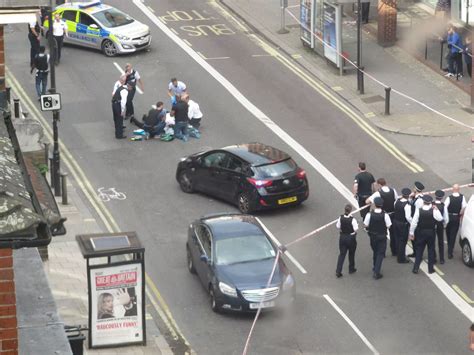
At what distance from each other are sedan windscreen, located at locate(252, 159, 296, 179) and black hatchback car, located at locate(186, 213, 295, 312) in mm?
2928

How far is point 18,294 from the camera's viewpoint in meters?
14.0

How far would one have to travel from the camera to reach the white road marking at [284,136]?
885 inches

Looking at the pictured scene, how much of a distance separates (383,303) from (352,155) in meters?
8.55

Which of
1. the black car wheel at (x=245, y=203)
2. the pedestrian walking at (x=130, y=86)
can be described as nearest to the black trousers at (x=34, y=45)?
the pedestrian walking at (x=130, y=86)

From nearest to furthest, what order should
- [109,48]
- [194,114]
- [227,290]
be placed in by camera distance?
[227,290] < [194,114] < [109,48]

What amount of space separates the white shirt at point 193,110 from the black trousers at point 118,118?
6.13 ft

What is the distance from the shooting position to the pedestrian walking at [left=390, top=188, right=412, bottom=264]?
2366 cm

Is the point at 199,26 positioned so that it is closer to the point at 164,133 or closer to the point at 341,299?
the point at 164,133

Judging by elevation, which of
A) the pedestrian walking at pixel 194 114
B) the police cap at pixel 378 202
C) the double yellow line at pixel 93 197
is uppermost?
the police cap at pixel 378 202

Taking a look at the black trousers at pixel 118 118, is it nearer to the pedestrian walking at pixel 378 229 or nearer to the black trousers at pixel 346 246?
the black trousers at pixel 346 246

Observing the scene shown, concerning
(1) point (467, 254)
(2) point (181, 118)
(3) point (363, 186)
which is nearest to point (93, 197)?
(2) point (181, 118)

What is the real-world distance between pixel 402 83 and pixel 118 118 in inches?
371

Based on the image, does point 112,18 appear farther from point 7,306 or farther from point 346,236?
point 7,306

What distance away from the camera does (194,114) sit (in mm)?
31734
